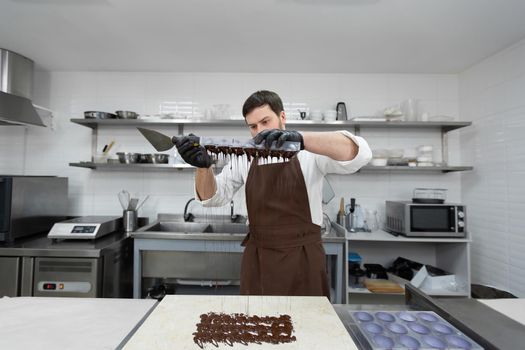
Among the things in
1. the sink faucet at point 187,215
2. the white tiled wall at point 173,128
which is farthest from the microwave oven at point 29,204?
the sink faucet at point 187,215

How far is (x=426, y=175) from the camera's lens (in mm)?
2975

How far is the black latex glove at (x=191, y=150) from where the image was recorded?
3.38 ft

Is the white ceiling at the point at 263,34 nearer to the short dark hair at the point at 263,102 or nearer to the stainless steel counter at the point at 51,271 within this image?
the short dark hair at the point at 263,102

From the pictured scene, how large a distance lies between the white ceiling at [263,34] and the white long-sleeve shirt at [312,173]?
3.98ft

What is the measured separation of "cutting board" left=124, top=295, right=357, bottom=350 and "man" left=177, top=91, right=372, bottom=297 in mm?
342

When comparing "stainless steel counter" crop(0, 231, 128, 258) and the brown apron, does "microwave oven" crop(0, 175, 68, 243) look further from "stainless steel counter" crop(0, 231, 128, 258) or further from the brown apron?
the brown apron

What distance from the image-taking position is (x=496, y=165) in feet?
8.30

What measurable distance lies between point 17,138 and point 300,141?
366 centimetres

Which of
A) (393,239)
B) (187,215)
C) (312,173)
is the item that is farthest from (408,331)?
(187,215)

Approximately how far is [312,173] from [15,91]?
307 centimetres

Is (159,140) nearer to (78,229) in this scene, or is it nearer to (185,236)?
(185,236)

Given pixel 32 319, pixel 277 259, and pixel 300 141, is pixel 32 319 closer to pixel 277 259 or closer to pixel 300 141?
pixel 277 259

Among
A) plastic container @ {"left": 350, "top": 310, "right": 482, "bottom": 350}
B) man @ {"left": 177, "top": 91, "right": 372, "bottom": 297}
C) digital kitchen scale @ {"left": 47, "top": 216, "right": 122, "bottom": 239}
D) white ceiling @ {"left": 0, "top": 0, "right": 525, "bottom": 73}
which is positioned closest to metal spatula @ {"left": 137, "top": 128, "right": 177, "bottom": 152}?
man @ {"left": 177, "top": 91, "right": 372, "bottom": 297}

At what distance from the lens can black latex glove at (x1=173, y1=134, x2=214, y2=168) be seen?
40.6 inches
